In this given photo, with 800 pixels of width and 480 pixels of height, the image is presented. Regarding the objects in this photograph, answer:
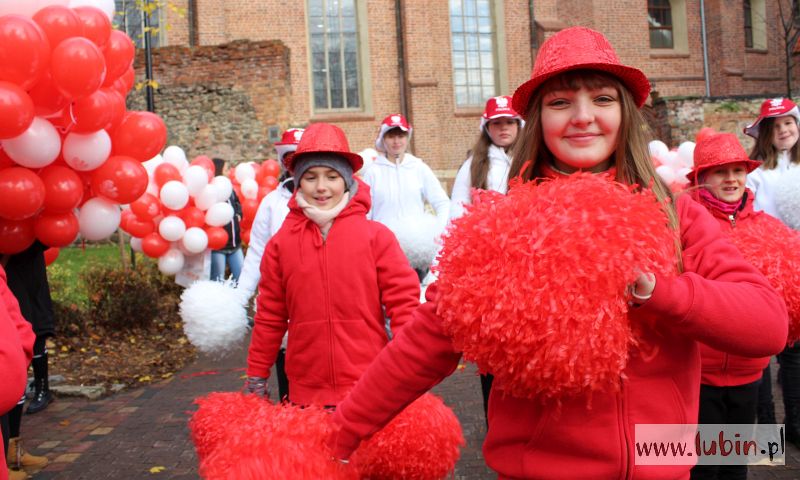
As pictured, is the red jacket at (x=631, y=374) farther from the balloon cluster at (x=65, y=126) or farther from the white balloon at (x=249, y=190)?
the white balloon at (x=249, y=190)

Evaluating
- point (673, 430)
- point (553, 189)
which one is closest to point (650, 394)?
point (673, 430)

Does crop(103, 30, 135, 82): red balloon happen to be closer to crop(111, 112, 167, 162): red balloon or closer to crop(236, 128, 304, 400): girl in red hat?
crop(111, 112, 167, 162): red balloon

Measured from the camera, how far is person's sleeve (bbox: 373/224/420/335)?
295 centimetres

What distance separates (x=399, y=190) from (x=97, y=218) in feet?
6.92

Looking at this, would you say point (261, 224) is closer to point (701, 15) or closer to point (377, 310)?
point (377, 310)

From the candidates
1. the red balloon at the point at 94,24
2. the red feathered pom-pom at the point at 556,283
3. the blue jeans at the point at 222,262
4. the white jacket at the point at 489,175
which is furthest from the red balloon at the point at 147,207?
the red feathered pom-pom at the point at 556,283

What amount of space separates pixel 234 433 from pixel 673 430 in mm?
1139

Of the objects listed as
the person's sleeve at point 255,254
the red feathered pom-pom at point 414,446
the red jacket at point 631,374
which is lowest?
the red feathered pom-pom at point 414,446

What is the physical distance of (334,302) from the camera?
2969 mm

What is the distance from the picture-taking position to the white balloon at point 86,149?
3.83 meters

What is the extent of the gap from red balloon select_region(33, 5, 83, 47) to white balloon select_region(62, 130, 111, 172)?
533 millimetres

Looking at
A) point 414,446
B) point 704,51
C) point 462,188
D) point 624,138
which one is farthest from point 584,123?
point 704,51

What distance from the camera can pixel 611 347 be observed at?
129 cm

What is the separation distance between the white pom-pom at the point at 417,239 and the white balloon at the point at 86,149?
203 centimetres
